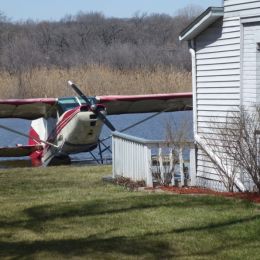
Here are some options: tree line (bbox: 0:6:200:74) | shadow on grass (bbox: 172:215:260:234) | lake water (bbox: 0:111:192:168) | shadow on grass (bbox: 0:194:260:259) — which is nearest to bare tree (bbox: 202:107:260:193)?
shadow on grass (bbox: 0:194:260:259)

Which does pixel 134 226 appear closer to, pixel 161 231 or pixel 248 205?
pixel 161 231

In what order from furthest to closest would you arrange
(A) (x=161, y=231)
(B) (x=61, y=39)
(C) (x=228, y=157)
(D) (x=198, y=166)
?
(B) (x=61, y=39) → (D) (x=198, y=166) → (C) (x=228, y=157) → (A) (x=161, y=231)

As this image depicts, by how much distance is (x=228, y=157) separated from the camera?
39.3 ft

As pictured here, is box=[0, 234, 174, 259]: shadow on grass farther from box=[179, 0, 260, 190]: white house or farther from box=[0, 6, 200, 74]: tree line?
box=[0, 6, 200, 74]: tree line

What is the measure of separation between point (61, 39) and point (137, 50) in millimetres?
23452

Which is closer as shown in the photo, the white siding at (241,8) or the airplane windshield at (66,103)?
the white siding at (241,8)

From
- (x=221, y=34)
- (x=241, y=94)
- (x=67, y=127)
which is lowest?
(x=67, y=127)

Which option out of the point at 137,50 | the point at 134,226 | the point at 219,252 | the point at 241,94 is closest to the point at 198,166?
the point at 241,94

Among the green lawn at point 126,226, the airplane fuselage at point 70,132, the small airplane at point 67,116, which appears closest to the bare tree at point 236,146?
the green lawn at point 126,226

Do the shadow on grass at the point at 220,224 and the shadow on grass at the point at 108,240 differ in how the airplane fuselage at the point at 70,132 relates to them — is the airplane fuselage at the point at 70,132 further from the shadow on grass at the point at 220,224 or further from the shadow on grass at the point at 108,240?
the shadow on grass at the point at 220,224

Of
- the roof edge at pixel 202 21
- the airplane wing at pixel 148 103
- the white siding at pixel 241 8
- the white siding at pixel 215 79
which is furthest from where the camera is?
the airplane wing at pixel 148 103

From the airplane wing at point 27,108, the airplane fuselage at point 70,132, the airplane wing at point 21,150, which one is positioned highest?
the airplane wing at point 27,108

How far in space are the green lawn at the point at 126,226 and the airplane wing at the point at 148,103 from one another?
1522cm

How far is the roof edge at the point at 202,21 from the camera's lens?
1244 centimetres
